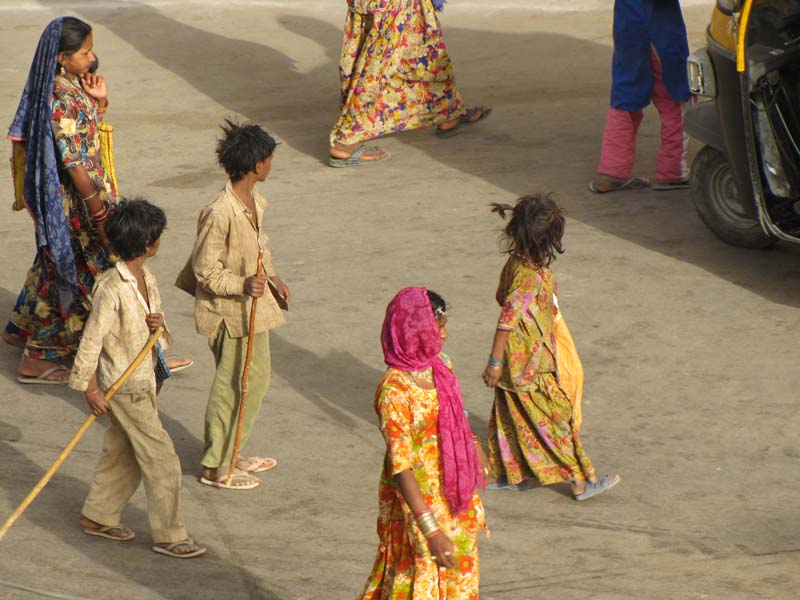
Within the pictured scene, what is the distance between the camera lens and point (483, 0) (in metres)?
14.8

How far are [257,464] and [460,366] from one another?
1416 mm

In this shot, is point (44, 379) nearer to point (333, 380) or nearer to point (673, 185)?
point (333, 380)

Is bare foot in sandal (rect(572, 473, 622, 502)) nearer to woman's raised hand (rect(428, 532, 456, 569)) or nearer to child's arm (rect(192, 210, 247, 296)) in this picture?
child's arm (rect(192, 210, 247, 296))

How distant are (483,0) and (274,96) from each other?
11.8 feet

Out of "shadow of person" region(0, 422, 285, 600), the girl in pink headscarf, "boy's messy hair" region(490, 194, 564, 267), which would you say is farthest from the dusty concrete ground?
"boy's messy hair" region(490, 194, 564, 267)

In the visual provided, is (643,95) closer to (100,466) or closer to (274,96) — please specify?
(274,96)

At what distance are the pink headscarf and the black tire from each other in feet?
14.2

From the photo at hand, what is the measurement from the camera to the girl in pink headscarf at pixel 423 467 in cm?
415

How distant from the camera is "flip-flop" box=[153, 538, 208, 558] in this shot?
536 centimetres

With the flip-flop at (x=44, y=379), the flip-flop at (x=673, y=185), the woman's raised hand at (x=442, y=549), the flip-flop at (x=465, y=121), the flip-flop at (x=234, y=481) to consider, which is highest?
the woman's raised hand at (x=442, y=549)

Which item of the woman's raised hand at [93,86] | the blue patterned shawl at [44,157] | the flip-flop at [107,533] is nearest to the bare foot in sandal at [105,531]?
the flip-flop at [107,533]

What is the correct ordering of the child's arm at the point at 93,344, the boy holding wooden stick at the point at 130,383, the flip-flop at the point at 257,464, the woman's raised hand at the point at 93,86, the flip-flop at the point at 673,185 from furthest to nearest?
the flip-flop at the point at 673,185
the woman's raised hand at the point at 93,86
the flip-flop at the point at 257,464
the boy holding wooden stick at the point at 130,383
the child's arm at the point at 93,344

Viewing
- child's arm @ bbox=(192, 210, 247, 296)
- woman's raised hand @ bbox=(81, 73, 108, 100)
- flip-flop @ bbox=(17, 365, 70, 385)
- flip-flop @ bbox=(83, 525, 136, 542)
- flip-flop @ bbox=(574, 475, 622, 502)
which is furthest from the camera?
flip-flop @ bbox=(17, 365, 70, 385)

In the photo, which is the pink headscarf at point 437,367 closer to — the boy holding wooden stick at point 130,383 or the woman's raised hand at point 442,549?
the woman's raised hand at point 442,549
